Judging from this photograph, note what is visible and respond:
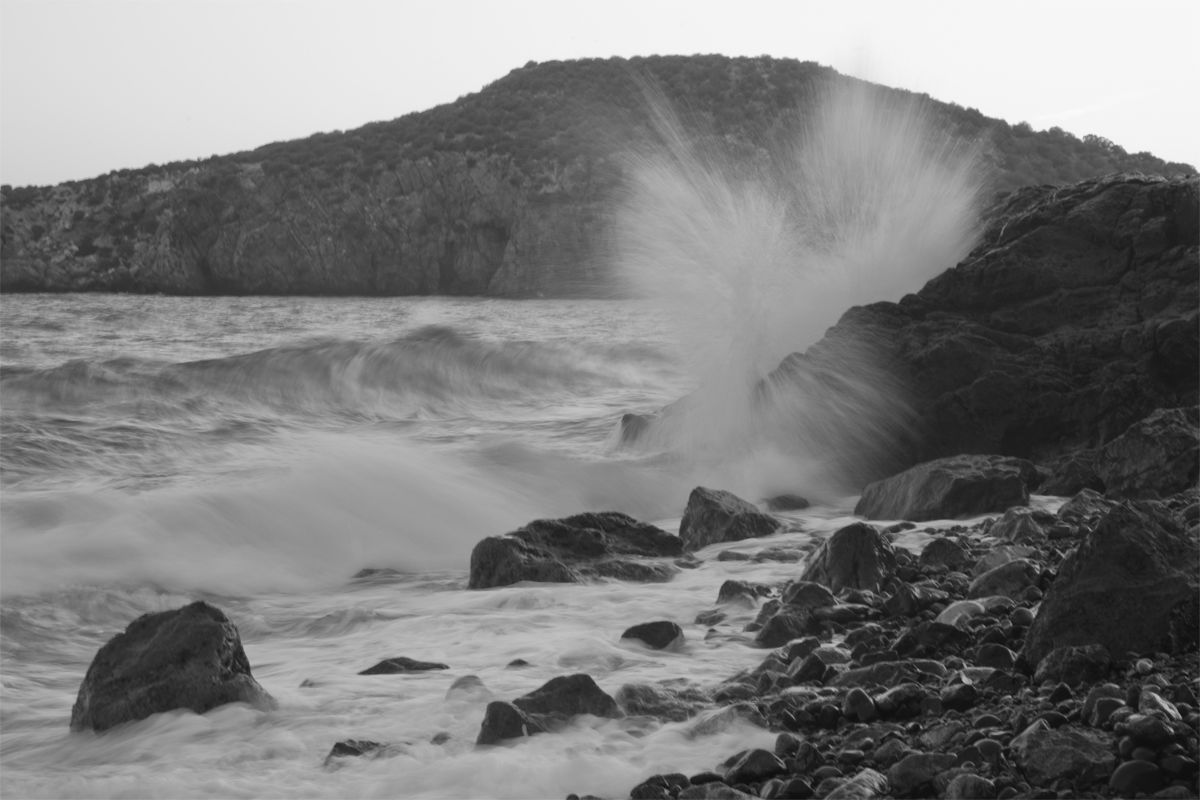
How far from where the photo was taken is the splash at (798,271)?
8.95 m

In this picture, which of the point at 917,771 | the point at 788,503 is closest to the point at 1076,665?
the point at 917,771

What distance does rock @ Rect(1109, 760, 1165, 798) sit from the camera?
2795mm

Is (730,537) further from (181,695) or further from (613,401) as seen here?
(613,401)

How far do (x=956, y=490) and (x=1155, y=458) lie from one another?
1.09m

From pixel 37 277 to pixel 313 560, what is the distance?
154 ft

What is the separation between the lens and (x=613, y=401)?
1474cm

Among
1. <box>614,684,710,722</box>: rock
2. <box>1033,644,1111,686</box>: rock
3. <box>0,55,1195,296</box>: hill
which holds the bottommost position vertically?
<box>614,684,710,722</box>: rock

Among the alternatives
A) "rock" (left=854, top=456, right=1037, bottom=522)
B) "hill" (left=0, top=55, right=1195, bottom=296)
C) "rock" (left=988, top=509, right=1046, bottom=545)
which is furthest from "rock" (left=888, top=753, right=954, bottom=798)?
"hill" (left=0, top=55, right=1195, bottom=296)

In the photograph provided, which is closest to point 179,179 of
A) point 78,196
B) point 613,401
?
point 78,196

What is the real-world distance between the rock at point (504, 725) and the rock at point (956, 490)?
150 inches

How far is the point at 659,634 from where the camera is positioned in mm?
4746

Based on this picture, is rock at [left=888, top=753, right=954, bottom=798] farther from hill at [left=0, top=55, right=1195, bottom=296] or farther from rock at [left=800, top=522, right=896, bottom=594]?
hill at [left=0, top=55, right=1195, bottom=296]

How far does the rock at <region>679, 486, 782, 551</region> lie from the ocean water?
0.19 metres

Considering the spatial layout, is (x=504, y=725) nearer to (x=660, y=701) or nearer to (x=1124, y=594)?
(x=660, y=701)
